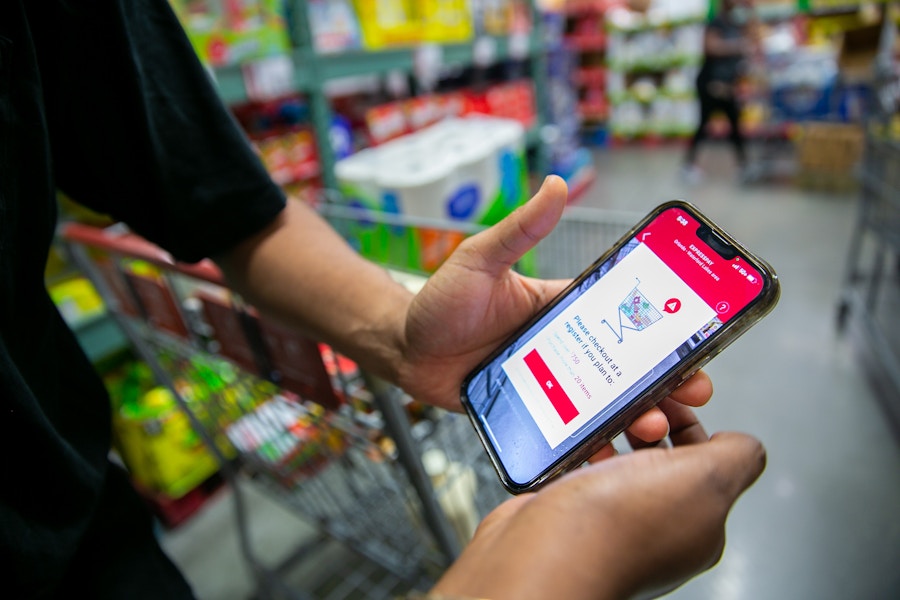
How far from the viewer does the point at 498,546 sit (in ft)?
1.33

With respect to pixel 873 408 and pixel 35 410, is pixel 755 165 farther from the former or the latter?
pixel 35 410

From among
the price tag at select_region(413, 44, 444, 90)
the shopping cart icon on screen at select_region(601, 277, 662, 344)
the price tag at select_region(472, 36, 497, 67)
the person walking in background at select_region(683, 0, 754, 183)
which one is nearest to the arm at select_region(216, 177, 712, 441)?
the shopping cart icon on screen at select_region(601, 277, 662, 344)

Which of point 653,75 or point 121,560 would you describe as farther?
point 653,75

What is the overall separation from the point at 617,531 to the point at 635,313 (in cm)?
22

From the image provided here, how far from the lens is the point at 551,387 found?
1.91 feet

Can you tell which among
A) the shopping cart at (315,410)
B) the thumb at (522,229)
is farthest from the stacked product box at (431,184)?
the thumb at (522,229)

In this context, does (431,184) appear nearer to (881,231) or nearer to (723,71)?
(881,231)

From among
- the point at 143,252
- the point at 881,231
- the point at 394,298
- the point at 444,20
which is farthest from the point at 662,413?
the point at 444,20

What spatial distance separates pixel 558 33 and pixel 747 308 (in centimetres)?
555

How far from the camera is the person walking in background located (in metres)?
4.14

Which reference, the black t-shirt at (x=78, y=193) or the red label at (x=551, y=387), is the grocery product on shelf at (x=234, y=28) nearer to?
the black t-shirt at (x=78, y=193)

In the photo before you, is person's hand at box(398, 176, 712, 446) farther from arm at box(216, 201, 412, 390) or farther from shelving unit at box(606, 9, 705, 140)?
shelving unit at box(606, 9, 705, 140)

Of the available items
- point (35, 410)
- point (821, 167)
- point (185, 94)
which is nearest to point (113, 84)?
point (185, 94)

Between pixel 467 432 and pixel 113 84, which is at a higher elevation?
pixel 113 84
